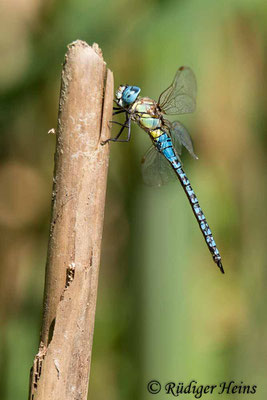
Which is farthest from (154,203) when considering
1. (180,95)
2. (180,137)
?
(180,95)

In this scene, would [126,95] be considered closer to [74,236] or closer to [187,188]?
[187,188]

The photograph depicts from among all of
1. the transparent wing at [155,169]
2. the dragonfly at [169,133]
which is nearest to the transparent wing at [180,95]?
the dragonfly at [169,133]

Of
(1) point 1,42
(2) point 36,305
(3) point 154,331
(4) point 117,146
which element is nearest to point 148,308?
(3) point 154,331

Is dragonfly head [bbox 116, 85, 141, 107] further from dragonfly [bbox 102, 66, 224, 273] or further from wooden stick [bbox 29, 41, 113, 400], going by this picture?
wooden stick [bbox 29, 41, 113, 400]

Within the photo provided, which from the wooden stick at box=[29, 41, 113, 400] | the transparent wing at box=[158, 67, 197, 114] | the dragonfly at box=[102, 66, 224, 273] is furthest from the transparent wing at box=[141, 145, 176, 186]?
the wooden stick at box=[29, 41, 113, 400]

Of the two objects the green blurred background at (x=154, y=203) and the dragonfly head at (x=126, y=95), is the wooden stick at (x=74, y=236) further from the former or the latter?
the green blurred background at (x=154, y=203)

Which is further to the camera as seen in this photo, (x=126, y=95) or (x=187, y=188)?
(x=187, y=188)
